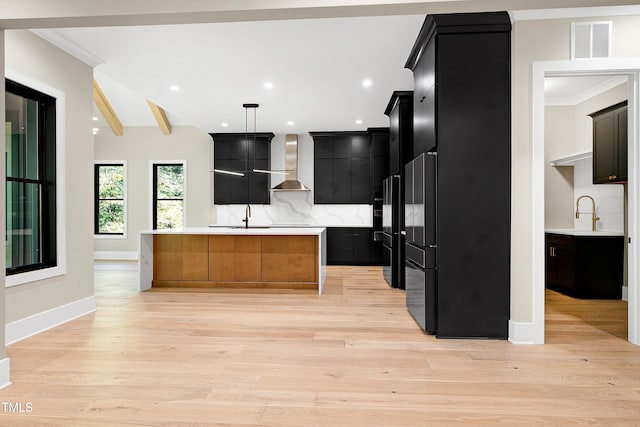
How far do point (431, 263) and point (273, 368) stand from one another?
1.57 metres

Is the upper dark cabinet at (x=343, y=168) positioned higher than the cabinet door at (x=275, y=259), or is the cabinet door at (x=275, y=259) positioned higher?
the upper dark cabinet at (x=343, y=168)

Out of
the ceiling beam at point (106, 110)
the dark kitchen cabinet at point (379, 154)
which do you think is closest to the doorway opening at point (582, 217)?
the dark kitchen cabinet at point (379, 154)

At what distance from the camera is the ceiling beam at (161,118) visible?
25.9 ft

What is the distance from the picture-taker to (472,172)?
3.18 metres

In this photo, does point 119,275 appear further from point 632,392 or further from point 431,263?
point 632,392

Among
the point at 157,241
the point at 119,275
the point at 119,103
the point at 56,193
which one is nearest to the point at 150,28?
the point at 56,193

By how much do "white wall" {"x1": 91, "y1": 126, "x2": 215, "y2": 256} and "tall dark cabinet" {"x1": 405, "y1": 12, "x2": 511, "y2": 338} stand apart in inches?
256

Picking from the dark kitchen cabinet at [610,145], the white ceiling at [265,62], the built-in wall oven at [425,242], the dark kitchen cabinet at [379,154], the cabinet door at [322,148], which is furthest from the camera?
the cabinet door at [322,148]

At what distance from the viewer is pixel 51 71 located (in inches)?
144

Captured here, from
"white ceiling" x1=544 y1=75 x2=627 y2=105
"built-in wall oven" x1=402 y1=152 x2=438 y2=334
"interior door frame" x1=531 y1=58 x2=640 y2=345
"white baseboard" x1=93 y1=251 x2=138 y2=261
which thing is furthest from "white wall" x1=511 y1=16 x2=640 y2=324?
"white baseboard" x1=93 y1=251 x2=138 y2=261

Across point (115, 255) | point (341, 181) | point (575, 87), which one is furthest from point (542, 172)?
point (115, 255)

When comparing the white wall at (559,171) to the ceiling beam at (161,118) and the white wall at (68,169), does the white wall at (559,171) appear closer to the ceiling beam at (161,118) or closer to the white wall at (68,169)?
the white wall at (68,169)

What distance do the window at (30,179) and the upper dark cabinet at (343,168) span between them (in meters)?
5.19

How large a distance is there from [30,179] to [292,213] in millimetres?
5346
